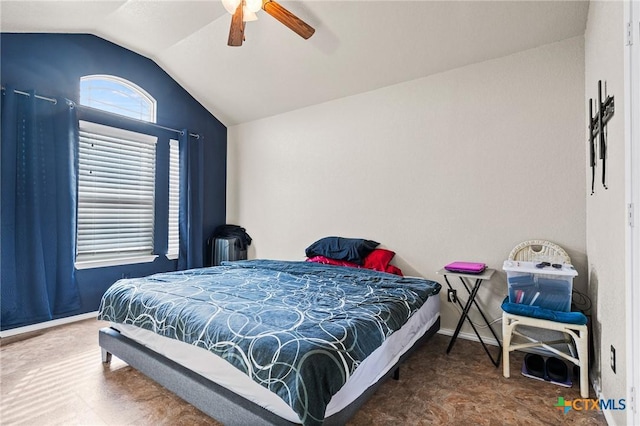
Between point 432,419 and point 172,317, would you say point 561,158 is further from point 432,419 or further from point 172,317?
point 172,317

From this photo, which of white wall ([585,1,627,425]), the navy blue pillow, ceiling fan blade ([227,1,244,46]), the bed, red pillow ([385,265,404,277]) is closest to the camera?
the bed

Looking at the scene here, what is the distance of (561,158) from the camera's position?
8.46 feet

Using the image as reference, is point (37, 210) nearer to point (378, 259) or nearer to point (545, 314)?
point (378, 259)

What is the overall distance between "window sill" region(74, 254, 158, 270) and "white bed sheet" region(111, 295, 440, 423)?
1.64m

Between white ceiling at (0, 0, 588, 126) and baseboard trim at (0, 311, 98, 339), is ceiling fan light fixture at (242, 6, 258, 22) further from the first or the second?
baseboard trim at (0, 311, 98, 339)

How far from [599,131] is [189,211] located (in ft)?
14.2

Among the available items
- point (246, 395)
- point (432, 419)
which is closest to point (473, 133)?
point (432, 419)

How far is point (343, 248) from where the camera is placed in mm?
3492


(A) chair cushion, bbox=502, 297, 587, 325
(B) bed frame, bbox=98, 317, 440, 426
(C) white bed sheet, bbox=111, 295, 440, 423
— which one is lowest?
(B) bed frame, bbox=98, 317, 440, 426

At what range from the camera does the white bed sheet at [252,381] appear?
4.65 ft

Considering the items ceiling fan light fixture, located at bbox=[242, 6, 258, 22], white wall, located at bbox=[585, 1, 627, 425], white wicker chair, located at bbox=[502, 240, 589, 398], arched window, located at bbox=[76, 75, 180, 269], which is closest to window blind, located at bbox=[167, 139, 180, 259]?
arched window, located at bbox=[76, 75, 180, 269]

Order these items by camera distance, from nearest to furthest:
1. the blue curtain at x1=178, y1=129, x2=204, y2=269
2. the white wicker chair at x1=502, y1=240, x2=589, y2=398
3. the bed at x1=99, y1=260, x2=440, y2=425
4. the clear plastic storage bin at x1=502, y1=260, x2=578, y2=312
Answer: the bed at x1=99, y1=260, x2=440, y2=425, the white wicker chair at x1=502, y1=240, x2=589, y2=398, the clear plastic storage bin at x1=502, y1=260, x2=578, y2=312, the blue curtain at x1=178, y1=129, x2=204, y2=269

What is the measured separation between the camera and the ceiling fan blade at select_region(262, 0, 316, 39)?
7.42ft

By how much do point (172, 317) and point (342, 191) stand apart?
2467 millimetres
